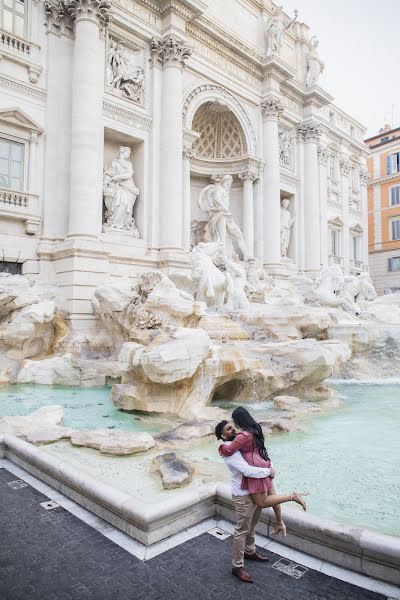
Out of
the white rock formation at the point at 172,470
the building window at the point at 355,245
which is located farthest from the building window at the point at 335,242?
the white rock formation at the point at 172,470

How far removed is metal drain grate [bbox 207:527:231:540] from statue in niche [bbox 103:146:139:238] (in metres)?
10.4

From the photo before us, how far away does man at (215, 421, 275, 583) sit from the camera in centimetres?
217

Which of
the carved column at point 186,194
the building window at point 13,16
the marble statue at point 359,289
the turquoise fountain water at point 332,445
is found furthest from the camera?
the marble statue at point 359,289

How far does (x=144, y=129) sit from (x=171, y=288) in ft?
22.7

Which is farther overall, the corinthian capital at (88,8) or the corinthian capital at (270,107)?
the corinthian capital at (270,107)

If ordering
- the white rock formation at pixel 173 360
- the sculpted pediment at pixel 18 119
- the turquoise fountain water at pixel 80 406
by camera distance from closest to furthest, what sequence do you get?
the turquoise fountain water at pixel 80 406
the white rock formation at pixel 173 360
the sculpted pediment at pixel 18 119

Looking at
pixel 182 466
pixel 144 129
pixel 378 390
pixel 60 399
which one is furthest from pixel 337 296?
pixel 182 466

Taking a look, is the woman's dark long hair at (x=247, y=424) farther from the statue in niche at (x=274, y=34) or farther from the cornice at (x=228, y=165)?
the statue in niche at (x=274, y=34)

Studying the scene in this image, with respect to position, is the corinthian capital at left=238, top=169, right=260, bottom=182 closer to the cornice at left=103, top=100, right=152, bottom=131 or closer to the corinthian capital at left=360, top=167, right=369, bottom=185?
the cornice at left=103, top=100, right=152, bottom=131

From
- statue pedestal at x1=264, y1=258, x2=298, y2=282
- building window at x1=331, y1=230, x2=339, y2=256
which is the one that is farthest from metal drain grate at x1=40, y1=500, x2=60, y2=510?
building window at x1=331, y1=230, x2=339, y2=256

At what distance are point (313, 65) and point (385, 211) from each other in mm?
11618

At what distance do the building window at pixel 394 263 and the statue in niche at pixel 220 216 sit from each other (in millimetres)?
14971

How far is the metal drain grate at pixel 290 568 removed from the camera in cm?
221

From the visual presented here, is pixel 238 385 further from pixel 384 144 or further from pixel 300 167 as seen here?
pixel 384 144
